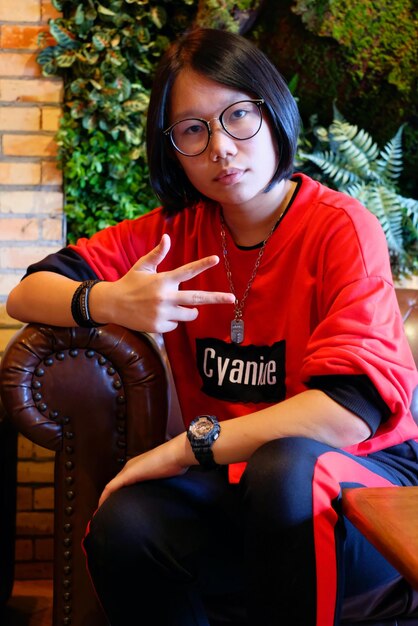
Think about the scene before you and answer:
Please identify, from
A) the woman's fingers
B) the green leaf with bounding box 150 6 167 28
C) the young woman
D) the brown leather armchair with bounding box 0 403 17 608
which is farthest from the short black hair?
the green leaf with bounding box 150 6 167 28

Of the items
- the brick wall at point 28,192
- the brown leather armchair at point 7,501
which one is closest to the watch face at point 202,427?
the brown leather armchair at point 7,501

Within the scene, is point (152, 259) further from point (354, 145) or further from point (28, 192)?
point (354, 145)

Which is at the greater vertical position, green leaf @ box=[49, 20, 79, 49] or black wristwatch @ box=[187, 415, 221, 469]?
green leaf @ box=[49, 20, 79, 49]

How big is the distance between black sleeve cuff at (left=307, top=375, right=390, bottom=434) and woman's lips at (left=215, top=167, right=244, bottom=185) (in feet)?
1.24

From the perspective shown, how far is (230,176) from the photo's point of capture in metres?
1.17

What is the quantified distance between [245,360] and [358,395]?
0.30 m

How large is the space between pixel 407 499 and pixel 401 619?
452 mm

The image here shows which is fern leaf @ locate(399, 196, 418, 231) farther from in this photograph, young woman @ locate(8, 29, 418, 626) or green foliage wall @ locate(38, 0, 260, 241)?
young woman @ locate(8, 29, 418, 626)

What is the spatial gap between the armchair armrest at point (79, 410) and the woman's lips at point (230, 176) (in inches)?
12.7

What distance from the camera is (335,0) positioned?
88.7 inches

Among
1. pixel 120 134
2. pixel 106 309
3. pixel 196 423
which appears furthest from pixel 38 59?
pixel 196 423

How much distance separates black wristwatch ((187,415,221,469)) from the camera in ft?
3.40

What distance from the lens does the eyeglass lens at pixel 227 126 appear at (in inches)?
45.5

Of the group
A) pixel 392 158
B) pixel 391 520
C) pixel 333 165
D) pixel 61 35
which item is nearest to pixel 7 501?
pixel 391 520
